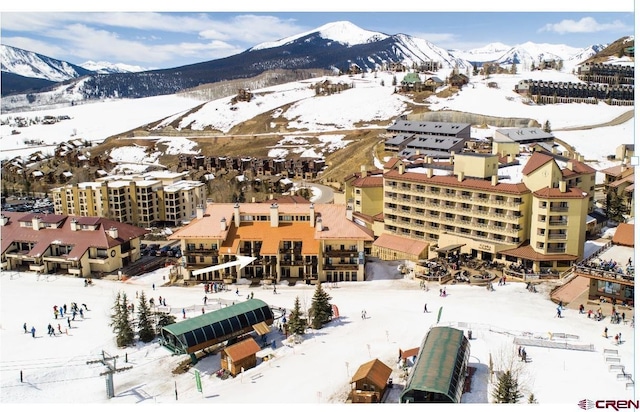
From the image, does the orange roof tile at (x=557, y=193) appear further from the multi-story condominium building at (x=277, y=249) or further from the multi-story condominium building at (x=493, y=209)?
the multi-story condominium building at (x=277, y=249)

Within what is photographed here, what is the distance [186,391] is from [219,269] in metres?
21.3

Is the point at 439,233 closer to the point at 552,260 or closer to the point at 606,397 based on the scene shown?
the point at 552,260

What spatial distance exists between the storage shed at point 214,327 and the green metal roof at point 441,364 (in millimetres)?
12583

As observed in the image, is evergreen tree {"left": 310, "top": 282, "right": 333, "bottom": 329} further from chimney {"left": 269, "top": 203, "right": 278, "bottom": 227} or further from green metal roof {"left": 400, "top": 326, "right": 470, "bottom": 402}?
chimney {"left": 269, "top": 203, "right": 278, "bottom": 227}

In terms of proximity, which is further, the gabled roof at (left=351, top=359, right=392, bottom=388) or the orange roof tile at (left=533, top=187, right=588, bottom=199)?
the orange roof tile at (left=533, top=187, right=588, bottom=199)

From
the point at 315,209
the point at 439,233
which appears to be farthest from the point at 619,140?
the point at 315,209

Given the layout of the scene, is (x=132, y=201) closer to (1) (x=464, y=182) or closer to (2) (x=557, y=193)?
(1) (x=464, y=182)

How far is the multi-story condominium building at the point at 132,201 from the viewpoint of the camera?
274 ft

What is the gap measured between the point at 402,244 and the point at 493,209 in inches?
400

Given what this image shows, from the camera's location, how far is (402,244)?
206ft

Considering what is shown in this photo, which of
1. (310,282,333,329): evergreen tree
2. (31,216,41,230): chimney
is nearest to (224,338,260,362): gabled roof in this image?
(310,282,333,329): evergreen tree

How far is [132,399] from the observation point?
33.3 meters

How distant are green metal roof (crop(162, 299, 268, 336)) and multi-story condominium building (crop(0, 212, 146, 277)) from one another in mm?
24504

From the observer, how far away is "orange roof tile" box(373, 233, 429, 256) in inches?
2409
